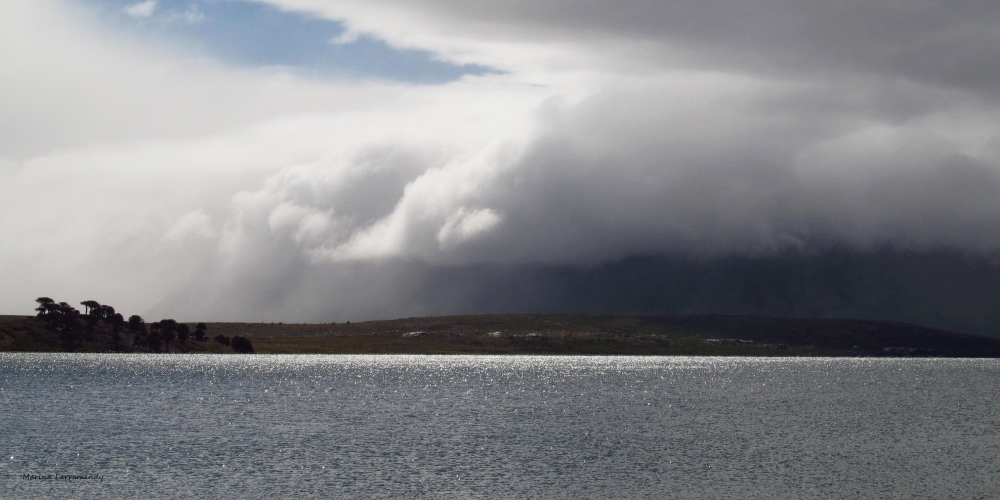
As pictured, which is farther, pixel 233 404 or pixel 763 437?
pixel 233 404

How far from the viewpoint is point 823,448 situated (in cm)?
10006

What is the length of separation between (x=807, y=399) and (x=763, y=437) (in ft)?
237

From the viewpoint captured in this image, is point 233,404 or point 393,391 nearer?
point 233,404

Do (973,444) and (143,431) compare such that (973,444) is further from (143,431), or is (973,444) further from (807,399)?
(143,431)

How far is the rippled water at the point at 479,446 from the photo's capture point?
74.0m

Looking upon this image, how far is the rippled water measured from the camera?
7400cm

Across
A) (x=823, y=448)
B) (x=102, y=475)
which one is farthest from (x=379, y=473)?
(x=823, y=448)

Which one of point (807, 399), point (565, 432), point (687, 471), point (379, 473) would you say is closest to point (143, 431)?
point (379, 473)

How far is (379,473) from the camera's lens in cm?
7919

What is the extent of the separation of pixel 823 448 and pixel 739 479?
25599 millimetres

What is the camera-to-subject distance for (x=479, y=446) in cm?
9669

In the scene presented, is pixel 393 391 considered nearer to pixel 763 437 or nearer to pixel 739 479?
pixel 763 437

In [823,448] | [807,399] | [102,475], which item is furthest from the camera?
[807,399]

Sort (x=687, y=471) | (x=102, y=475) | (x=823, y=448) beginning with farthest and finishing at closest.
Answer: (x=823, y=448), (x=687, y=471), (x=102, y=475)
